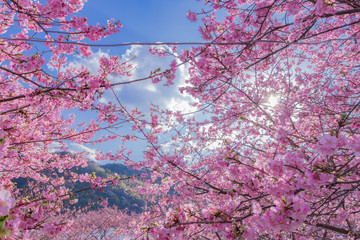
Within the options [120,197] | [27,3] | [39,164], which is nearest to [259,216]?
[27,3]

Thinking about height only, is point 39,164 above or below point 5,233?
above

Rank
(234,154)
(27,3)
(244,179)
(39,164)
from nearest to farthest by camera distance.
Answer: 1. (234,154)
2. (244,179)
3. (27,3)
4. (39,164)

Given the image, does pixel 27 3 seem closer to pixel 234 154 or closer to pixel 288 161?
pixel 234 154

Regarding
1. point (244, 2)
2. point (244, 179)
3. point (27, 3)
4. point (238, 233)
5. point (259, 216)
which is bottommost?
point (238, 233)

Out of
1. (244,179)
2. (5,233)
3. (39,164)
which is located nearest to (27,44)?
(39,164)

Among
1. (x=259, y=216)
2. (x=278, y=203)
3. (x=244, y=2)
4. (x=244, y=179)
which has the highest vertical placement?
(x=244, y=2)

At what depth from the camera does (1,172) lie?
16.5 feet

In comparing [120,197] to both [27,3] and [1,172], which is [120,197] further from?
[27,3]

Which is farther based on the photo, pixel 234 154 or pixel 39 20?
pixel 39 20

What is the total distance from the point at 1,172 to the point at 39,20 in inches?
164

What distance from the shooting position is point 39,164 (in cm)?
651

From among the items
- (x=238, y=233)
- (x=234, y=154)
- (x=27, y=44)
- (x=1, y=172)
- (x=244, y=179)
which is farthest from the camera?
(x=1, y=172)

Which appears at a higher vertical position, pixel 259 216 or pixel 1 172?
pixel 259 216

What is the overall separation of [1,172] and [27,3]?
4.42 m
